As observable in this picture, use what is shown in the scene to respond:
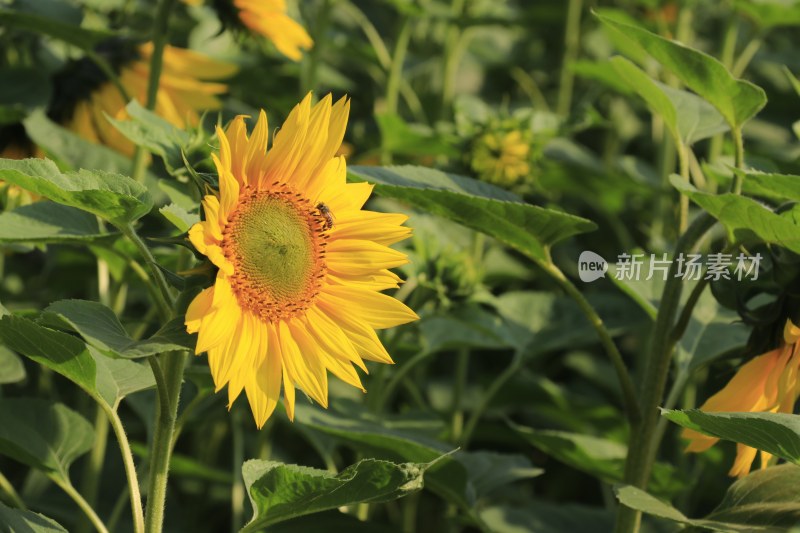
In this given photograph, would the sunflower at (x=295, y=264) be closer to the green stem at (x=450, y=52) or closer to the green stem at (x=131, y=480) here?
the green stem at (x=131, y=480)

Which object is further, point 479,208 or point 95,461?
point 95,461

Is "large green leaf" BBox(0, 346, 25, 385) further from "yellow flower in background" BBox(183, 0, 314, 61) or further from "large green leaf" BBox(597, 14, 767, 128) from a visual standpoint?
"large green leaf" BBox(597, 14, 767, 128)

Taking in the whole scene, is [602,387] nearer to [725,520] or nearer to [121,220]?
[725,520]

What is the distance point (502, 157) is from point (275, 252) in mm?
604

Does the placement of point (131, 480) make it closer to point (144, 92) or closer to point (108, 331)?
point (108, 331)

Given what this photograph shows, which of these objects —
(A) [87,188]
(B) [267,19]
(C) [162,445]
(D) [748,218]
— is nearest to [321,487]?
(C) [162,445]

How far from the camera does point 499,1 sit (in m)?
1.87

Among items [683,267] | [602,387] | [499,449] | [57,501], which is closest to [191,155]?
[683,267]

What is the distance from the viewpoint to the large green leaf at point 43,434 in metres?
0.96

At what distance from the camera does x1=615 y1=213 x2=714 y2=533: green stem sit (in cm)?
97

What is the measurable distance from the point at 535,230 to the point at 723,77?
183mm

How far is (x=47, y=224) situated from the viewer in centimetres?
85

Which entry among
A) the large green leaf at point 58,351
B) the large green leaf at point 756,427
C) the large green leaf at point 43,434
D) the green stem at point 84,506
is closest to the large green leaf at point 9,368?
the large green leaf at point 43,434

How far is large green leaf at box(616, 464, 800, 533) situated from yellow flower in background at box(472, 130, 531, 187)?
50cm
